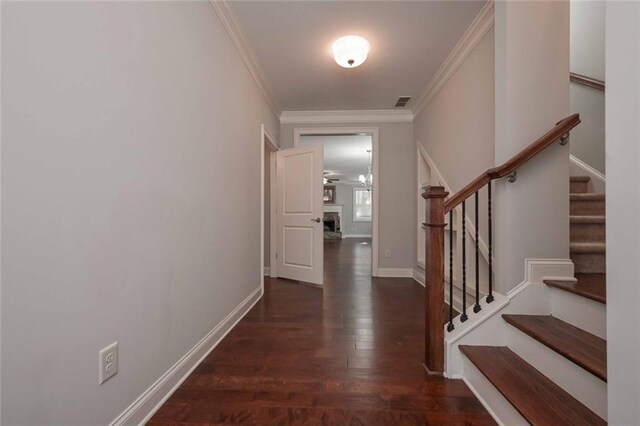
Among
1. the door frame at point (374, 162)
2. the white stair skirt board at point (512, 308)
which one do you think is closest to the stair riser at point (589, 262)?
the white stair skirt board at point (512, 308)

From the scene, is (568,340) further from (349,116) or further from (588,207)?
(349,116)

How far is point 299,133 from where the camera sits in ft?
13.6

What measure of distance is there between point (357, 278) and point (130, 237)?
3.30 metres

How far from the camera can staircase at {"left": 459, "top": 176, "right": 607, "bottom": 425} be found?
104 cm

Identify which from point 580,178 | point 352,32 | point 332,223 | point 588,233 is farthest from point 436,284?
point 332,223

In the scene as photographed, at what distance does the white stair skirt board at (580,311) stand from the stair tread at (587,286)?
0.03 metres

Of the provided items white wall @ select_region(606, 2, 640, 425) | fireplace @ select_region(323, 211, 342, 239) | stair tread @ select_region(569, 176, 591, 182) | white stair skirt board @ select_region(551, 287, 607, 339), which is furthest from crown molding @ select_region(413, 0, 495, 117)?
fireplace @ select_region(323, 211, 342, 239)

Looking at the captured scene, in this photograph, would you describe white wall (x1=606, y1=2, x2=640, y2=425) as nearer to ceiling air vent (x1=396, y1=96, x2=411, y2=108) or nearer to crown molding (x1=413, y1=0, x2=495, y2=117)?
crown molding (x1=413, y1=0, x2=495, y2=117)

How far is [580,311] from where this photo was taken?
1.36 m

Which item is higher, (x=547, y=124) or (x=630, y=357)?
(x=547, y=124)

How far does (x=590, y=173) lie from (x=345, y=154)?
5.17 meters

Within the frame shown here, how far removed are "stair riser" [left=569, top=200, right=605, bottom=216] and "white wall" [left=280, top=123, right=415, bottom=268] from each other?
78.5 inches

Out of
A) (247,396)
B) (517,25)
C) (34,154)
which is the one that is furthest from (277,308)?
(517,25)

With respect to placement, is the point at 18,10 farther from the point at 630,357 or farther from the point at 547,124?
the point at 547,124
